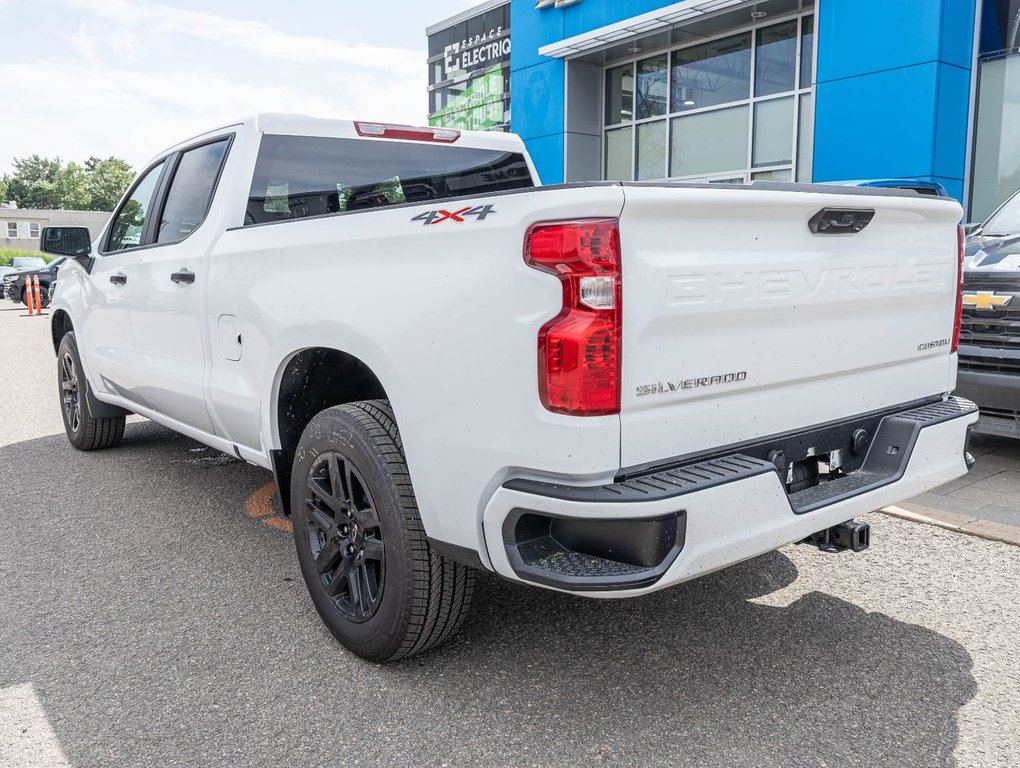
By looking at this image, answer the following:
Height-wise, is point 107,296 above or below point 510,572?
above

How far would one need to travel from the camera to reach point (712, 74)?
49.0ft

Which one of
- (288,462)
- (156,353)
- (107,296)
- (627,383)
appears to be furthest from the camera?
(107,296)

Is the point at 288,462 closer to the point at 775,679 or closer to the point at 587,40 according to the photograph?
the point at 775,679

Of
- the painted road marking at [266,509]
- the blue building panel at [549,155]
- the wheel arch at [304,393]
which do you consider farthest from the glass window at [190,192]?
the blue building panel at [549,155]

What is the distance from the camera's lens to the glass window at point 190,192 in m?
4.20

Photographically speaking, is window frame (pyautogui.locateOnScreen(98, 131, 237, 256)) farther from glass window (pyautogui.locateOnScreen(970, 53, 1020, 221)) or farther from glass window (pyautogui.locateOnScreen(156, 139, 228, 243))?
glass window (pyautogui.locateOnScreen(970, 53, 1020, 221))

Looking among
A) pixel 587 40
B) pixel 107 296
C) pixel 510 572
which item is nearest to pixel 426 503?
pixel 510 572

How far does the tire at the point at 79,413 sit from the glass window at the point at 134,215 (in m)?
0.99

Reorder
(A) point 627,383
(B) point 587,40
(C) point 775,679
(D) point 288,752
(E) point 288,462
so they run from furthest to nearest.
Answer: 1. (B) point 587,40
2. (E) point 288,462
3. (C) point 775,679
4. (D) point 288,752
5. (A) point 627,383

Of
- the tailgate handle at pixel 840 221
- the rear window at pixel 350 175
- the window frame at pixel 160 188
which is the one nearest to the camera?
the tailgate handle at pixel 840 221

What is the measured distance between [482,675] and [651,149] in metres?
14.5

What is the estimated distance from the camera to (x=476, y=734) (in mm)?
2580

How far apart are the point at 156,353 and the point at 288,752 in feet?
8.43

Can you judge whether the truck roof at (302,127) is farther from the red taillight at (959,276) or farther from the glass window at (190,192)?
the red taillight at (959,276)
